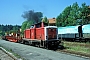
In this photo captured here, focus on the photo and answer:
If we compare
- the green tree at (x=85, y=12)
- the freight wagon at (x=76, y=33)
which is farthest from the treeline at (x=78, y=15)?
the freight wagon at (x=76, y=33)

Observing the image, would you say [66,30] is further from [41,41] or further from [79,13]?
[79,13]

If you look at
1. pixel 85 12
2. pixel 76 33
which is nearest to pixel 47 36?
pixel 76 33

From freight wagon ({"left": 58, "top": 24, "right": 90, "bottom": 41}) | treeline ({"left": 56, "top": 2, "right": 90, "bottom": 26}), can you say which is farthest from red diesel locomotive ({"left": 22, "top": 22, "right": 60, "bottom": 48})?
treeline ({"left": 56, "top": 2, "right": 90, "bottom": 26})

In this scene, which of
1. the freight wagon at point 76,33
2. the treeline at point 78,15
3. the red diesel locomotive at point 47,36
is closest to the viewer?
the red diesel locomotive at point 47,36

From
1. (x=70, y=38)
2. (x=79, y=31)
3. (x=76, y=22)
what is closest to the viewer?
(x=79, y=31)

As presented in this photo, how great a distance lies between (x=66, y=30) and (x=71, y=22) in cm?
2652

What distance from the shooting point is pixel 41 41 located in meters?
22.8

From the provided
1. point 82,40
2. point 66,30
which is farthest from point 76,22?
point 82,40

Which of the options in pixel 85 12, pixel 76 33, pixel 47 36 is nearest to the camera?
pixel 47 36

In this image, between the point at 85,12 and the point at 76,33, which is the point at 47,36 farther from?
the point at 85,12

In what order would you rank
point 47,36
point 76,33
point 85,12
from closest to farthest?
point 47,36, point 76,33, point 85,12

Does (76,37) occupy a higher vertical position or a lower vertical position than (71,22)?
lower

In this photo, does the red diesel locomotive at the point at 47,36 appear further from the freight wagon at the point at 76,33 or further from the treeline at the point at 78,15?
the treeline at the point at 78,15

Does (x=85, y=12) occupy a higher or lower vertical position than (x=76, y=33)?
higher
